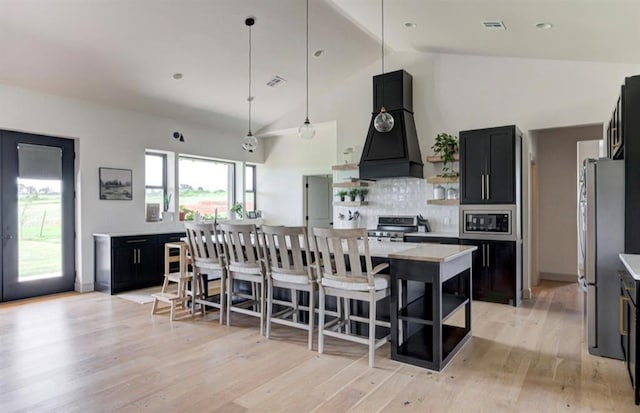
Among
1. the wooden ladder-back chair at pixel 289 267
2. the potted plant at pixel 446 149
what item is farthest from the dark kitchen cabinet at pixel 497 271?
the wooden ladder-back chair at pixel 289 267

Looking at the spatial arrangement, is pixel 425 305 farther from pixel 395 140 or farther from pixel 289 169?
pixel 289 169

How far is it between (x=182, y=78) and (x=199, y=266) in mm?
2953

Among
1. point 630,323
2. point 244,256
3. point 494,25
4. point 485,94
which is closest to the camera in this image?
point 630,323

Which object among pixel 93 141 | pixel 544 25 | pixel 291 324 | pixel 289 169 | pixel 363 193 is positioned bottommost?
pixel 291 324

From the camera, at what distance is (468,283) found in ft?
11.8

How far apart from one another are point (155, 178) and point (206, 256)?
10.6ft

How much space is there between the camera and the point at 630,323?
2609 millimetres

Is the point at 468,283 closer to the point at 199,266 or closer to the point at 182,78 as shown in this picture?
the point at 199,266

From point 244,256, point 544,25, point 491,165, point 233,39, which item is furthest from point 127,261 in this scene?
point 544,25

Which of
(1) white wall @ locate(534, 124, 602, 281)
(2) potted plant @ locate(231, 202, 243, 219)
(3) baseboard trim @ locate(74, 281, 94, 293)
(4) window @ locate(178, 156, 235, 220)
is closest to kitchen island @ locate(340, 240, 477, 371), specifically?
(1) white wall @ locate(534, 124, 602, 281)

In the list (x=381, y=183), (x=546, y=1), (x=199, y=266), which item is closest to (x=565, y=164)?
(x=381, y=183)

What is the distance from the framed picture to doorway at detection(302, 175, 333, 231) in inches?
139

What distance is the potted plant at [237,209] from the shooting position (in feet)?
26.3

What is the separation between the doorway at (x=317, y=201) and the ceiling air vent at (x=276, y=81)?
2450 mm
